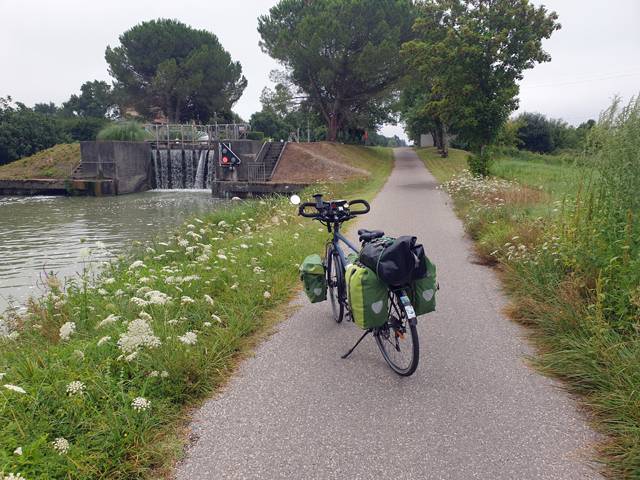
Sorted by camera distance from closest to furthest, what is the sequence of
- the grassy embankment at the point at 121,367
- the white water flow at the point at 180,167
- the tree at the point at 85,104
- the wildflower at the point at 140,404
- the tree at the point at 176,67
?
1. the grassy embankment at the point at 121,367
2. the wildflower at the point at 140,404
3. the white water flow at the point at 180,167
4. the tree at the point at 176,67
5. the tree at the point at 85,104

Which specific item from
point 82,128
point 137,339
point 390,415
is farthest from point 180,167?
point 390,415

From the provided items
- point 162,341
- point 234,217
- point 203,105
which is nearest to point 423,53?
point 234,217

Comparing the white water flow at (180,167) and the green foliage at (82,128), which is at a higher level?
the green foliage at (82,128)

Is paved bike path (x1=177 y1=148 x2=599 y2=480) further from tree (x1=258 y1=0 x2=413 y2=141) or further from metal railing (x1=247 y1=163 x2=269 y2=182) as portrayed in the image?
tree (x1=258 y1=0 x2=413 y2=141)

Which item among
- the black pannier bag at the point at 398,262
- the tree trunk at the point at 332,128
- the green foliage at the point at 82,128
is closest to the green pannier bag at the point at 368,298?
the black pannier bag at the point at 398,262

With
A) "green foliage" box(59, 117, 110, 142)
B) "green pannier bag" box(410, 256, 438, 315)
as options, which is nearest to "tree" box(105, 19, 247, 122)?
"green foliage" box(59, 117, 110, 142)

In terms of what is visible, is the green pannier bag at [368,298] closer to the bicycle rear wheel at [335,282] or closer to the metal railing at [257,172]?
the bicycle rear wheel at [335,282]

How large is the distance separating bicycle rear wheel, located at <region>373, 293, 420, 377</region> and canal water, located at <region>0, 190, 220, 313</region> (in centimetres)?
315

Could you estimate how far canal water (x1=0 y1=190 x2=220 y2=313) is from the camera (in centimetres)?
895

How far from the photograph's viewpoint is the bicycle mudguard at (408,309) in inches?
117

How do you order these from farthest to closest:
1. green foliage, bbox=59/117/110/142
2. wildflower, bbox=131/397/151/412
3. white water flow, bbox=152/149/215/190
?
green foliage, bbox=59/117/110/142 → white water flow, bbox=152/149/215/190 → wildflower, bbox=131/397/151/412

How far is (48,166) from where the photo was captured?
31797mm

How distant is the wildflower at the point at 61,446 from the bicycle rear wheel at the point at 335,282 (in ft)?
8.32

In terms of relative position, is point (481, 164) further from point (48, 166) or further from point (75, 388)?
point (48, 166)
